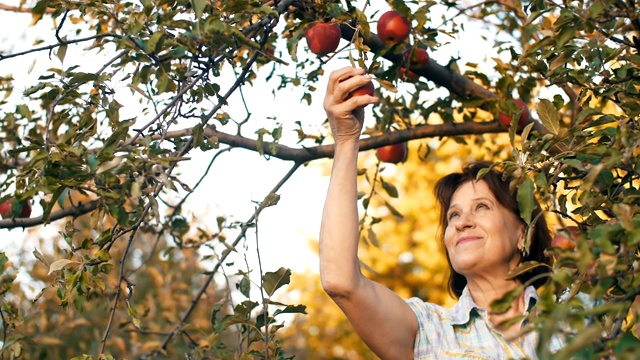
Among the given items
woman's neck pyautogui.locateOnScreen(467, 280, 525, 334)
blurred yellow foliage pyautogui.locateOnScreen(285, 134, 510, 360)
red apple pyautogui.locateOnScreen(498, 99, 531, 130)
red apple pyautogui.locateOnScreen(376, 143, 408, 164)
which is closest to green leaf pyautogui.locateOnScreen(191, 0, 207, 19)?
woman's neck pyautogui.locateOnScreen(467, 280, 525, 334)

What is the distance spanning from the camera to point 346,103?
6.03 feet

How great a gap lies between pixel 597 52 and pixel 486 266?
61 cm

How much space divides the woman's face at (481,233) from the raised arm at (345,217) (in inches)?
13.7

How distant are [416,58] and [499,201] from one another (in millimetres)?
505

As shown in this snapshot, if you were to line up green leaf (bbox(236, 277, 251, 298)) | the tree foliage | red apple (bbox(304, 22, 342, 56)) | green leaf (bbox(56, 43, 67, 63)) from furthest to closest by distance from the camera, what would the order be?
1. red apple (bbox(304, 22, 342, 56))
2. green leaf (bbox(236, 277, 251, 298))
3. green leaf (bbox(56, 43, 67, 63))
4. the tree foliage

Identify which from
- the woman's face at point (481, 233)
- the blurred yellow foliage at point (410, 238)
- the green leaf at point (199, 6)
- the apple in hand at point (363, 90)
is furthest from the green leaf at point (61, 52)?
the blurred yellow foliage at point (410, 238)

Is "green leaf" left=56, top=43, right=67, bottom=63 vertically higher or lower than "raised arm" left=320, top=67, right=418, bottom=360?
higher

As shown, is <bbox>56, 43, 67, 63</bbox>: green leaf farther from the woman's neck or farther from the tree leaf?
the woman's neck

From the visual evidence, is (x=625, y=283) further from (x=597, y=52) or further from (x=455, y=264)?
(x=455, y=264)

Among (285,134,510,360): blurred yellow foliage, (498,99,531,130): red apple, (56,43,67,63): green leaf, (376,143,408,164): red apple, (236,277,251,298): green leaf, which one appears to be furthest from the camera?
(285,134,510,360): blurred yellow foliage

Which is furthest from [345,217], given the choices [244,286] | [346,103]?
[244,286]

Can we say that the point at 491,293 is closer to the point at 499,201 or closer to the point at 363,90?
the point at 499,201

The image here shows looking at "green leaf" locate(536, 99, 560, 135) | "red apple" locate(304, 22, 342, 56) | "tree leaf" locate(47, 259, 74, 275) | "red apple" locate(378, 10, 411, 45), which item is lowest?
"tree leaf" locate(47, 259, 74, 275)

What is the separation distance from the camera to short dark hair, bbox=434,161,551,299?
2322 mm
